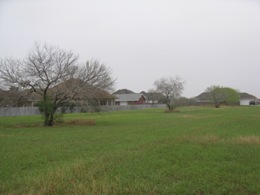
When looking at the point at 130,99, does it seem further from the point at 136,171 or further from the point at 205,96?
the point at 136,171

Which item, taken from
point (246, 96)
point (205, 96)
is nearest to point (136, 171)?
point (205, 96)

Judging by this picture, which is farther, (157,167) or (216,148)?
(216,148)

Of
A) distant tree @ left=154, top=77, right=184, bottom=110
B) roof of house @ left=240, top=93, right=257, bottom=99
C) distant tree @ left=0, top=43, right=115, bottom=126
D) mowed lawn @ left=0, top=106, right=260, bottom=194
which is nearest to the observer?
mowed lawn @ left=0, top=106, right=260, bottom=194

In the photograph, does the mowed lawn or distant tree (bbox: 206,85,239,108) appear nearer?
the mowed lawn

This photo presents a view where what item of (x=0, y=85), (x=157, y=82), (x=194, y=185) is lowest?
(x=194, y=185)

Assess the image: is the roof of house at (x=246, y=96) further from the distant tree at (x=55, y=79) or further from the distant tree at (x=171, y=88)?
the distant tree at (x=55, y=79)

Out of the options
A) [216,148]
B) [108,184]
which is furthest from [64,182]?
[216,148]

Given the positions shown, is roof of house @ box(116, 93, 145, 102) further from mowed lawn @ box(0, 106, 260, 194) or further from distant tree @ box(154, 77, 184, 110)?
mowed lawn @ box(0, 106, 260, 194)

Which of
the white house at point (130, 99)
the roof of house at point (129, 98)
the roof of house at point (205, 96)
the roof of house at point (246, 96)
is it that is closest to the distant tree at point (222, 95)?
the roof of house at point (205, 96)

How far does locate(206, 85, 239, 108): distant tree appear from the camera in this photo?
97.9 meters

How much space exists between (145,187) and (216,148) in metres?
5.85

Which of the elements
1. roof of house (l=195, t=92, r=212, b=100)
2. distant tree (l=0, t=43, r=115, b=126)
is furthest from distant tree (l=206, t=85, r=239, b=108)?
distant tree (l=0, t=43, r=115, b=126)

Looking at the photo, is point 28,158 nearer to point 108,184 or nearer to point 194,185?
point 108,184

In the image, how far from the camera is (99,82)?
2873 centimetres
